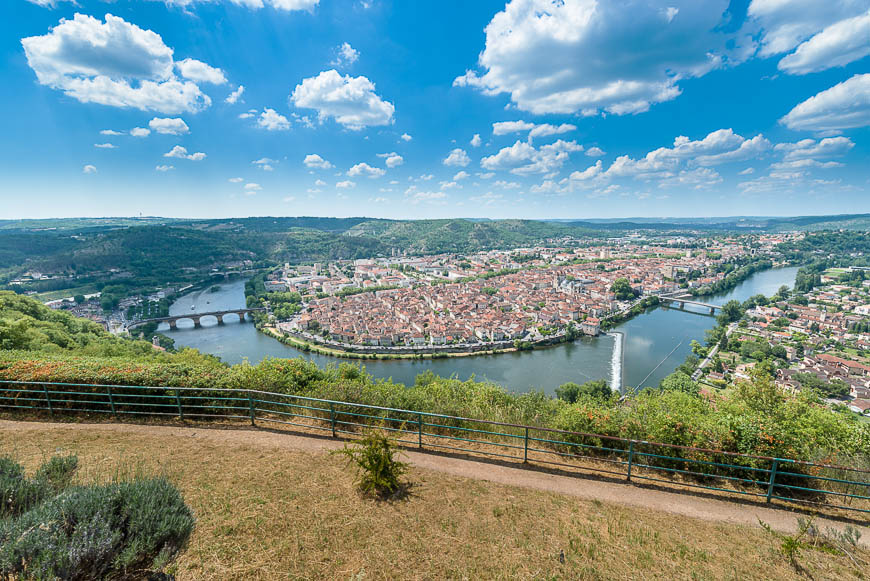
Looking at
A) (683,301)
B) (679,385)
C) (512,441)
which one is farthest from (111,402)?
(683,301)

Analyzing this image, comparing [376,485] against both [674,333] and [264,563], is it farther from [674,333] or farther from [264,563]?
[674,333]

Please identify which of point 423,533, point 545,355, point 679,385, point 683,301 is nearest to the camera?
point 423,533

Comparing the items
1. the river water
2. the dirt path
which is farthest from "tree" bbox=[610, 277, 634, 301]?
the dirt path

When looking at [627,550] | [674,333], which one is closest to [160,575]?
[627,550]

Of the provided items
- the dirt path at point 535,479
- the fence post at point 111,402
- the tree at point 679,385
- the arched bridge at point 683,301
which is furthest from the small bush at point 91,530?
the arched bridge at point 683,301

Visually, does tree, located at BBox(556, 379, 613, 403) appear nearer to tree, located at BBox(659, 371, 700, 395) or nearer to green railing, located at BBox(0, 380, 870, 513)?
tree, located at BBox(659, 371, 700, 395)

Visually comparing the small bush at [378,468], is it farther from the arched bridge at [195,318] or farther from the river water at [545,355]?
the arched bridge at [195,318]

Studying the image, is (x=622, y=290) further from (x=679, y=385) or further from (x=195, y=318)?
(x=195, y=318)
